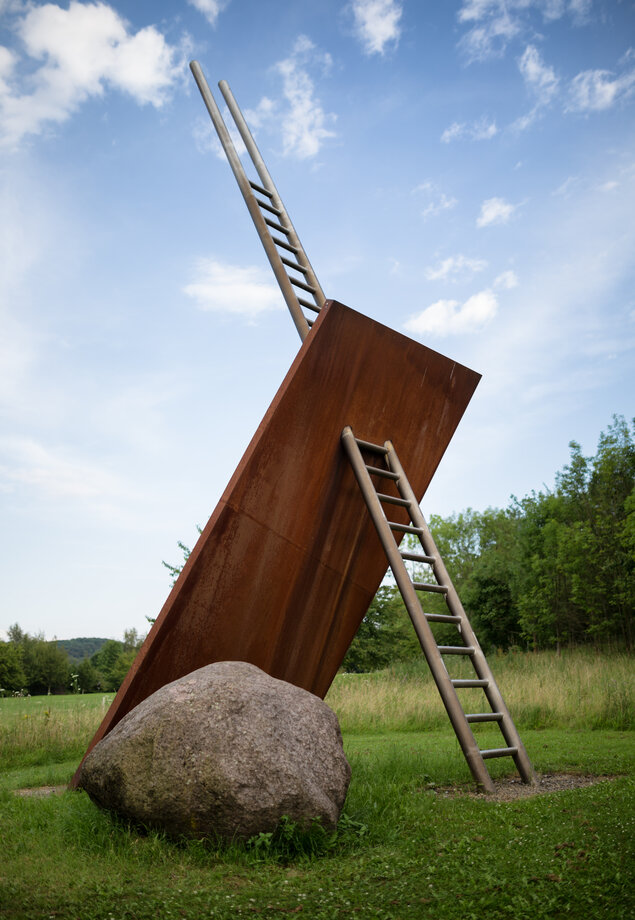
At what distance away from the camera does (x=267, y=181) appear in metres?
7.18

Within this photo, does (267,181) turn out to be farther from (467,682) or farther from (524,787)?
(524,787)

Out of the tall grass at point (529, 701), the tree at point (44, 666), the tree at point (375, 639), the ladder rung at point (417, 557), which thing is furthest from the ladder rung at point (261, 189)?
the tree at point (44, 666)

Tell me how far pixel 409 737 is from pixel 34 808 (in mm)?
5879

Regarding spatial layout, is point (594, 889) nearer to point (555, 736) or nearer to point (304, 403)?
point (304, 403)

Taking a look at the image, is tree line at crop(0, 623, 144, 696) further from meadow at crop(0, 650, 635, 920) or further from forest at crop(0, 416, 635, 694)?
meadow at crop(0, 650, 635, 920)

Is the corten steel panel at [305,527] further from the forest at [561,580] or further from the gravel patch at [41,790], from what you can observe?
the forest at [561,580]

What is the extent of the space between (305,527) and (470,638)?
1.46m

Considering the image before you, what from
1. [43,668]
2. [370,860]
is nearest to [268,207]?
[370,860]

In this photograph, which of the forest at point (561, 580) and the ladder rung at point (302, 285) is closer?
the ladder rung at point (302, 285)

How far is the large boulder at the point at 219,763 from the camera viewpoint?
323 cm

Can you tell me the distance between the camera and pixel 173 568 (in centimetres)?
2020

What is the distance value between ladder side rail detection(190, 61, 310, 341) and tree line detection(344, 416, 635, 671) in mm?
20842

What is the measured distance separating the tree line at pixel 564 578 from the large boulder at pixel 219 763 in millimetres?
22498

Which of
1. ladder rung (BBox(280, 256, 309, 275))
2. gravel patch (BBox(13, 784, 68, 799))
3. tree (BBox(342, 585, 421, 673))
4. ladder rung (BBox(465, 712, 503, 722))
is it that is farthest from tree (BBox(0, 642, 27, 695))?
ladder rung (BBox(465, 712, 503, 722))
